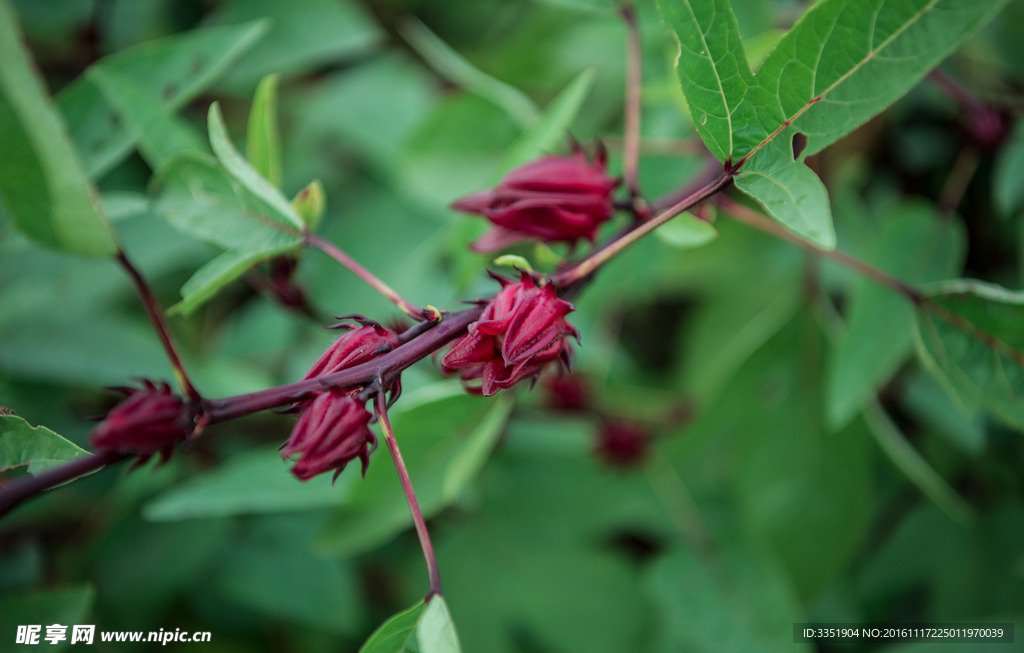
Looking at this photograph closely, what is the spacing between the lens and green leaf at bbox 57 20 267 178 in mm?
980

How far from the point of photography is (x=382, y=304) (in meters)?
1.40

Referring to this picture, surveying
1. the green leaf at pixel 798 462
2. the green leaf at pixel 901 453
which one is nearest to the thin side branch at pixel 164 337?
the green leaf at pixel 798 462

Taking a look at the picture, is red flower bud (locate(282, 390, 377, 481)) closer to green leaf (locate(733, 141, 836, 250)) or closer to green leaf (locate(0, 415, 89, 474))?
green leaf (locate(0, 415, 89, 474))

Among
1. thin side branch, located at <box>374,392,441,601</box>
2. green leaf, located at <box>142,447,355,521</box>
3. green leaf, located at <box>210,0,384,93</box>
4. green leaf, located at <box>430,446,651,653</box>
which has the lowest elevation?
green leaf, located at <box>430,446,651,653</box>

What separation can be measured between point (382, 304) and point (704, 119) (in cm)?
93

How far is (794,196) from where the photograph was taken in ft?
1.90

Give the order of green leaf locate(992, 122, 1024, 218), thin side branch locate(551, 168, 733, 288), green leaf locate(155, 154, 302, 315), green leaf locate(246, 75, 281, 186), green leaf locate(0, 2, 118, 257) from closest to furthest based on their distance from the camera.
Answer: green leaf locate(0, 2, 118, 257) → thin side branch locate(551, 168, 733, 288) → green leaf locate(155, 154, 302, 315) → green leaf locate(246, 75, 281, 186) → green leaf locate(992, 122, 1024, 218)

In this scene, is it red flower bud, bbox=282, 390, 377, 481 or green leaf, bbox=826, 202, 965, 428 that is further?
green leaf, bbox=826, 202, 965, 428

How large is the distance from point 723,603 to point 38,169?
4.49 feet

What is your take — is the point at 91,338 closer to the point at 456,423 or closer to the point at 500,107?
the point at 456,423

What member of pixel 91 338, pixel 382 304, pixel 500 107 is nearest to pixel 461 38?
pixel 500 107

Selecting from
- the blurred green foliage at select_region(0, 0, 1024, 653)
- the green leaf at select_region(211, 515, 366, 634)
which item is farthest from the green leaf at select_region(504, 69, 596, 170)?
the green leaf at select_region(211, 515, 366, 634)

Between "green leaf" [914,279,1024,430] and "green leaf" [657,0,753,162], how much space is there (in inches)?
16.5

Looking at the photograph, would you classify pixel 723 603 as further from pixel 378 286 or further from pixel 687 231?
pixel 378 286
